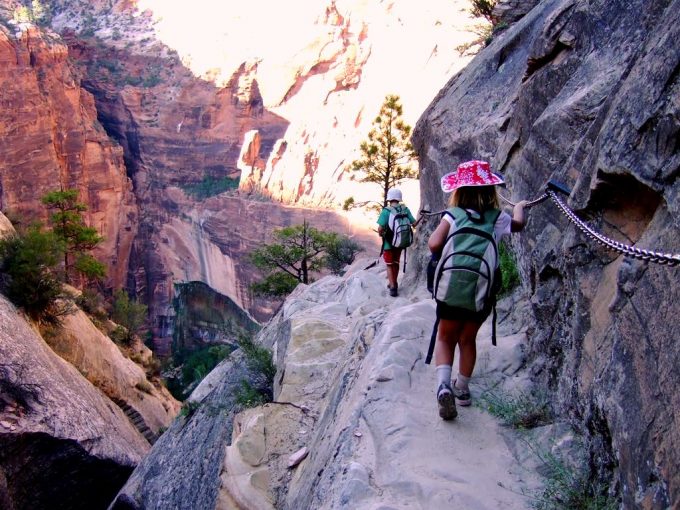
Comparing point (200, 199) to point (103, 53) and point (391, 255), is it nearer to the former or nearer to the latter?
point (103, 53)

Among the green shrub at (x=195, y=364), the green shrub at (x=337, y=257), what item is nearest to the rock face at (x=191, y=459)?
the green shrub at (x=337, y=257)

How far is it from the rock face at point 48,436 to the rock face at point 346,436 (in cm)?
245

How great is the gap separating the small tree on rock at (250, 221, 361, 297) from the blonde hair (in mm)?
18875

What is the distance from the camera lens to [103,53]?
2062 inches

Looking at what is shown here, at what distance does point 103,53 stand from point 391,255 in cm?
5257

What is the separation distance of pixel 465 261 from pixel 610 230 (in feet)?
2.76

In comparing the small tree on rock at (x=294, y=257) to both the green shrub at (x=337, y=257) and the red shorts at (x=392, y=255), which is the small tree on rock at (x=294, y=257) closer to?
the green shrub at (x=337, y=257)

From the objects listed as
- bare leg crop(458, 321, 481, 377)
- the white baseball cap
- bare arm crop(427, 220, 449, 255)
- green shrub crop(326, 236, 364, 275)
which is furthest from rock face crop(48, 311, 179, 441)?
bare arm crop(427, 220, 449, 255)

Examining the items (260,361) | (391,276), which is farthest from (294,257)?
(260,361)

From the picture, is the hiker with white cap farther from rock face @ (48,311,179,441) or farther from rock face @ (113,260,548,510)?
rock face @ (48,311,179,441)

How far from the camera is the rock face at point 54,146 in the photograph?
3694 cm

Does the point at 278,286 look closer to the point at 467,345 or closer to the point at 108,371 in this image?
the point at 108,371

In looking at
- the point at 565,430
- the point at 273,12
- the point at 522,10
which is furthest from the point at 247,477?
the point at 273,12

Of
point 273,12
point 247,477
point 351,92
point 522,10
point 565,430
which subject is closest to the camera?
point 565,430
